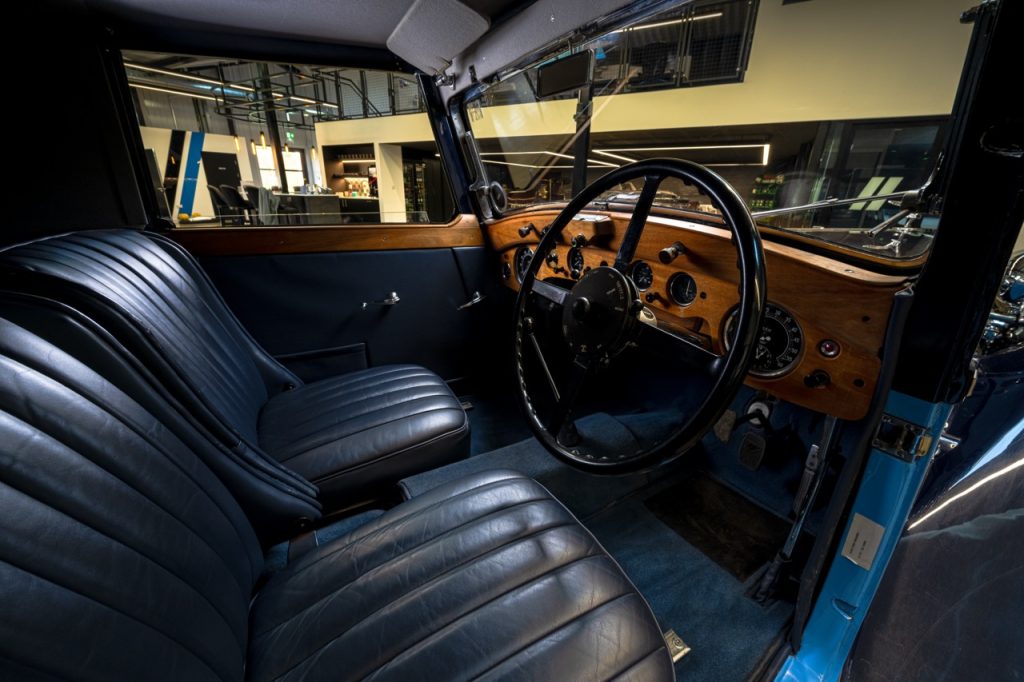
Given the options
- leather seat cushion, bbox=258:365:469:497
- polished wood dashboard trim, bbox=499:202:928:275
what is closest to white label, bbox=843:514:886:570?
polished wood dashboard trim, bbox=499:202:928:275

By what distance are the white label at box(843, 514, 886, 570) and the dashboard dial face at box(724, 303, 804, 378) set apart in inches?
12.7

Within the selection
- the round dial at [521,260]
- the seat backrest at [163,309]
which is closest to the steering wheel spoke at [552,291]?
the round dial at [521,260]

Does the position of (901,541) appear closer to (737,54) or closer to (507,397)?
(507,397)

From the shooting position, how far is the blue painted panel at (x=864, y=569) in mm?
742

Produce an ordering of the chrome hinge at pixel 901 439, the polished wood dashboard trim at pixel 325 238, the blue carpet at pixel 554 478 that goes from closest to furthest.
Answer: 1. the chrome hinge at pixel 901 439
2. the blue carpet at pixel 554 478
3. the polished wood dashboard trim at pixel 325 238

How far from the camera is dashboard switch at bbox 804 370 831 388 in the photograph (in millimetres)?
901

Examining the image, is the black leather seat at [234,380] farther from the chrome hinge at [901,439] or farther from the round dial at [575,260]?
the chrome hinge at [901,439]

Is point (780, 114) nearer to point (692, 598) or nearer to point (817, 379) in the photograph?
point (817, 379)

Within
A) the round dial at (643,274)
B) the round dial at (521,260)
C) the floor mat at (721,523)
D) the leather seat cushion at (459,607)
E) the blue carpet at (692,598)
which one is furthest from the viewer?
the round dial at (521,260)

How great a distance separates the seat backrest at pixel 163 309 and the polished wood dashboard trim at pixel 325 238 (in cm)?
35

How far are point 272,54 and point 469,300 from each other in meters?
1.30

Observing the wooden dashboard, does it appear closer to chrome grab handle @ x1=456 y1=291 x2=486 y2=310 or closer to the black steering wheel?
the black steering wheel

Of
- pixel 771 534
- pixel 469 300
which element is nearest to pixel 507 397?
pixel 469 300

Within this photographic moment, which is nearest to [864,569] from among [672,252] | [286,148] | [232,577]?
[672,252]
